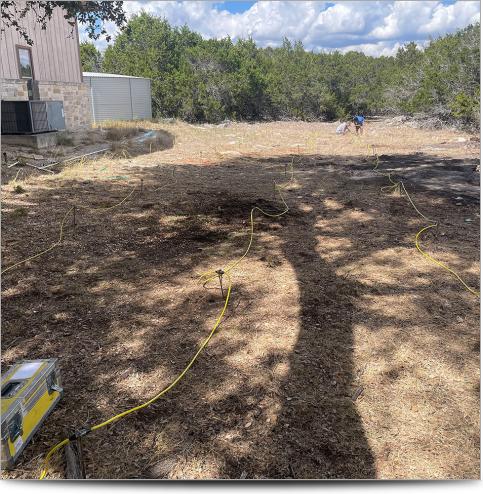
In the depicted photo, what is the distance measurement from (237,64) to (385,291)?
28.3m

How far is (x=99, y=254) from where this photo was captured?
5461 mm

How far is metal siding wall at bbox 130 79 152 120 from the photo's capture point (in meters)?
23.5

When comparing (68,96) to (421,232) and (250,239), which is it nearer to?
(250,239)

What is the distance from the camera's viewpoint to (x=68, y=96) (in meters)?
16.0

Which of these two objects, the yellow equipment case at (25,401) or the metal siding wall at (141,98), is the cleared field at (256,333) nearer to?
the yellow equipment case at (25,401)

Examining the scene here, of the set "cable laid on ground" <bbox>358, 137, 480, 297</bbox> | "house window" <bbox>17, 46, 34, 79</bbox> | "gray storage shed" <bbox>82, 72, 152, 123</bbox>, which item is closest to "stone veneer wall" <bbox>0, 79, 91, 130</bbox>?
"house window" <bbox>17, 46, 34, 79</bbox>

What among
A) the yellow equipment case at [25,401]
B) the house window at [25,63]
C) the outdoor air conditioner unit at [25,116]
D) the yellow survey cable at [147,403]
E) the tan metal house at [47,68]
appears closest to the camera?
the yellow equipment case at [25,401]

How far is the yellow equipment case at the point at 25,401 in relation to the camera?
7.53ft

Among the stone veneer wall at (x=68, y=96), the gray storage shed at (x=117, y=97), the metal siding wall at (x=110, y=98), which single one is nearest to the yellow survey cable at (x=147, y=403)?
the stone veneer wall at (x=68, y=96)

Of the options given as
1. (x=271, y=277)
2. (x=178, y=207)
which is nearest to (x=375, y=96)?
(x=178, y=207)

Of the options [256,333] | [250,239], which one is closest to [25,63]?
[250,239]

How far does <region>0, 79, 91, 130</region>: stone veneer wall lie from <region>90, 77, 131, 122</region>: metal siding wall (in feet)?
15.3

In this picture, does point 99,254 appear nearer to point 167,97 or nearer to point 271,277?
point 271,277

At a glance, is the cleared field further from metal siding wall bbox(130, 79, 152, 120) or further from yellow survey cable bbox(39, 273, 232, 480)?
metal siding wall bbox(130, 79, 152, 120)
